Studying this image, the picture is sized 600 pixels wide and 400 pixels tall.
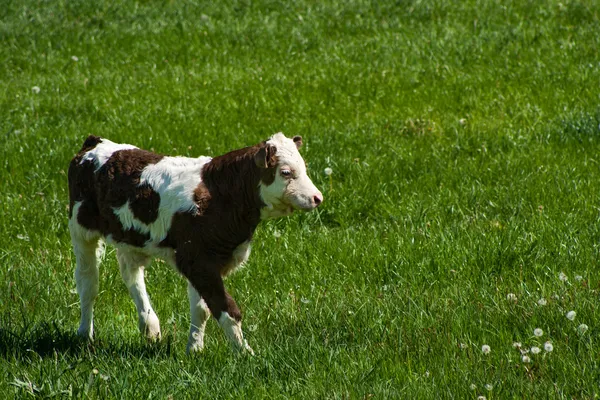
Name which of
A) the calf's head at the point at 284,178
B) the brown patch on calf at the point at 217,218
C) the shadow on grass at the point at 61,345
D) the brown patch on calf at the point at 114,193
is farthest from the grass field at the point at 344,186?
the calf's head at the point at 284,178

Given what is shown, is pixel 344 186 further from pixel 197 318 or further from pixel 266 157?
pixel 266 157

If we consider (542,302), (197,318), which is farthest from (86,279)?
(542,302)

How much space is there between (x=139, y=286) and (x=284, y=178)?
1.45m

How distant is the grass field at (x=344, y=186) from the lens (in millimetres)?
4902

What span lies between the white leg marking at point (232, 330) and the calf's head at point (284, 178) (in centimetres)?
68

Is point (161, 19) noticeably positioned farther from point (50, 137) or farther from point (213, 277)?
point (213, 277)

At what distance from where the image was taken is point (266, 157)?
4992mm

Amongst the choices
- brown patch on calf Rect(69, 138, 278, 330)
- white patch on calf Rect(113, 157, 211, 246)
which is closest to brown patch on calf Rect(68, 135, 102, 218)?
white patch on calf Rect(113, 157, 211, 246)

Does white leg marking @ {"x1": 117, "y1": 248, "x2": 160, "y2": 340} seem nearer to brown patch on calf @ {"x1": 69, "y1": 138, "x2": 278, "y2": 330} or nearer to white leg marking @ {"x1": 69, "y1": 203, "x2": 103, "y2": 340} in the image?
white leg marking @ {"x1": 69, "y1": 203, "x2": 103, "y2": 340}

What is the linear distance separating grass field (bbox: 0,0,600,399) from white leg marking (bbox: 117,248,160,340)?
130 mm

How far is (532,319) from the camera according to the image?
5.19 metres

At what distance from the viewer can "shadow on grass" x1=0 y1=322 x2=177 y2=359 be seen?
212 inches

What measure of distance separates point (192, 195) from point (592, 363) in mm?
2292

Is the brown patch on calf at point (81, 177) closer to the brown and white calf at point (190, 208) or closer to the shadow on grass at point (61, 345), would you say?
the brown and white calf at point (190, 208)
